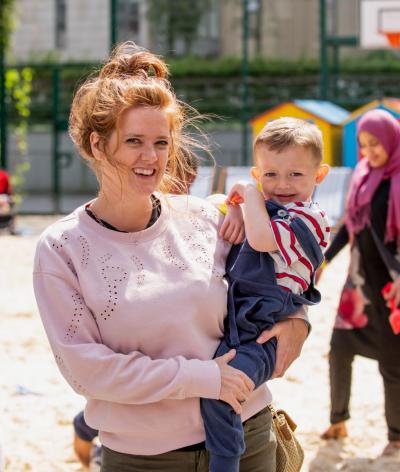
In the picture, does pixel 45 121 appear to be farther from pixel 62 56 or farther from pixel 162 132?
pixel 162 132

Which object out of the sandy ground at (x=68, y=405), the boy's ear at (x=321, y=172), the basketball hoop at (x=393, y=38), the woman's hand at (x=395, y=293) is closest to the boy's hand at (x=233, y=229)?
the boy's ear at (x=321, y=172)

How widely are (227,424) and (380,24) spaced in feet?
40.6

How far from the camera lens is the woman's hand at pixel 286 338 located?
7.38ft

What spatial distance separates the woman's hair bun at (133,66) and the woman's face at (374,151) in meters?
2.24

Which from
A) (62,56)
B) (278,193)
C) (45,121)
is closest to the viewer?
(278,193)

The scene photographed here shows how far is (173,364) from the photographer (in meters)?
2.08

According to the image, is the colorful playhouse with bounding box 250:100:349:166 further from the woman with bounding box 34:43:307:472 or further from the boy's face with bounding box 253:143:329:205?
the woman with bounding box 34:43:307:472

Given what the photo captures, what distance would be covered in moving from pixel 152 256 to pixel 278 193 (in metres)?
0.40

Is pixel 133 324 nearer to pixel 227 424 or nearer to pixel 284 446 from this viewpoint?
pixel 227 424

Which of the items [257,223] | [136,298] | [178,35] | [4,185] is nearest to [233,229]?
[257,223]

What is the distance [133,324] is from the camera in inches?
82.4

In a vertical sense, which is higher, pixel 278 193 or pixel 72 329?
pixel 278 193

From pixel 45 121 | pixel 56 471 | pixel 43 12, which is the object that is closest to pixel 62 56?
pixel 43 12

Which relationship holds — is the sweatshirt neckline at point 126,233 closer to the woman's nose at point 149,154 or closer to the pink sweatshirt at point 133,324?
the pink sweatshirt at point 133,324
